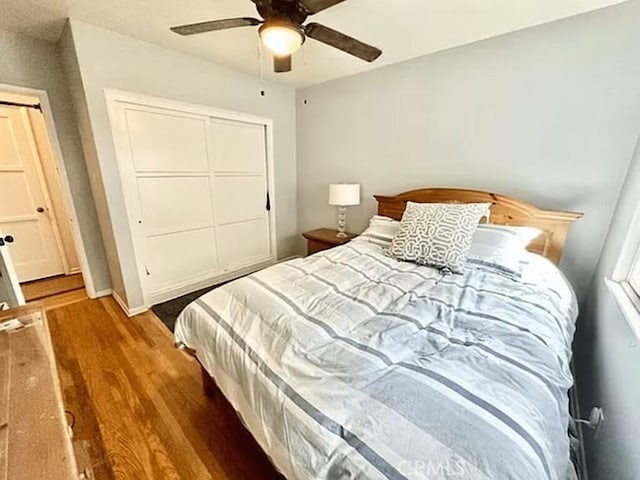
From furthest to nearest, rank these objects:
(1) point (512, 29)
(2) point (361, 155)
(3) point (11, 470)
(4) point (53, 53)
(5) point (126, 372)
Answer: (2) point (361, 155), (4) point (53, 53), (1) point (512, 29), (5) point (126, 372), (3) point (11, 470)

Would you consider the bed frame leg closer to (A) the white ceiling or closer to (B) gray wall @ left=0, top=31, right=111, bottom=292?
(B) gray wall @ left=0, top=31, right=111, bottom=292

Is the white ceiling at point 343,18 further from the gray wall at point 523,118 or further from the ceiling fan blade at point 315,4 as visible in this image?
the ceiling fan blade at point 315,4

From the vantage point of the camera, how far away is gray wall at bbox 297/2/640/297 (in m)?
1.81

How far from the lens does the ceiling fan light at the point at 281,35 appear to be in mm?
1400

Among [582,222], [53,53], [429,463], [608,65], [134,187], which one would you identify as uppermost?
[53,53]

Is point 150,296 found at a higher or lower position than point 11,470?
lower

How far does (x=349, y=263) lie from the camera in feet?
6.34

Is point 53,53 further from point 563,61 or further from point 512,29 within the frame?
point 563,61

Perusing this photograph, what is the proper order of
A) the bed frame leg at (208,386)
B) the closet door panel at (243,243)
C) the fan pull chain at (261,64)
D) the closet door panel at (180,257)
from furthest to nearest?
the closet door panel at (243,243), the closet door panel at (180,257), the fan pull chain at (261,64), the bed frame leg at (208,386)

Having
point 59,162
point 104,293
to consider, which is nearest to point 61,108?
point 59,162

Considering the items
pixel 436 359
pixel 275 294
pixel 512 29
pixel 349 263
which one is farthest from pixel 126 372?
pixel 512 29

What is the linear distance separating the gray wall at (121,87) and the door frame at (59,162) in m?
0.26

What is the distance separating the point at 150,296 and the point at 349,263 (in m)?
2.11

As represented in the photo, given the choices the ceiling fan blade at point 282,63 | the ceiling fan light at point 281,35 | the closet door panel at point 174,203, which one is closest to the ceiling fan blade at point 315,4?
the ceiling fan light at point 281,35
